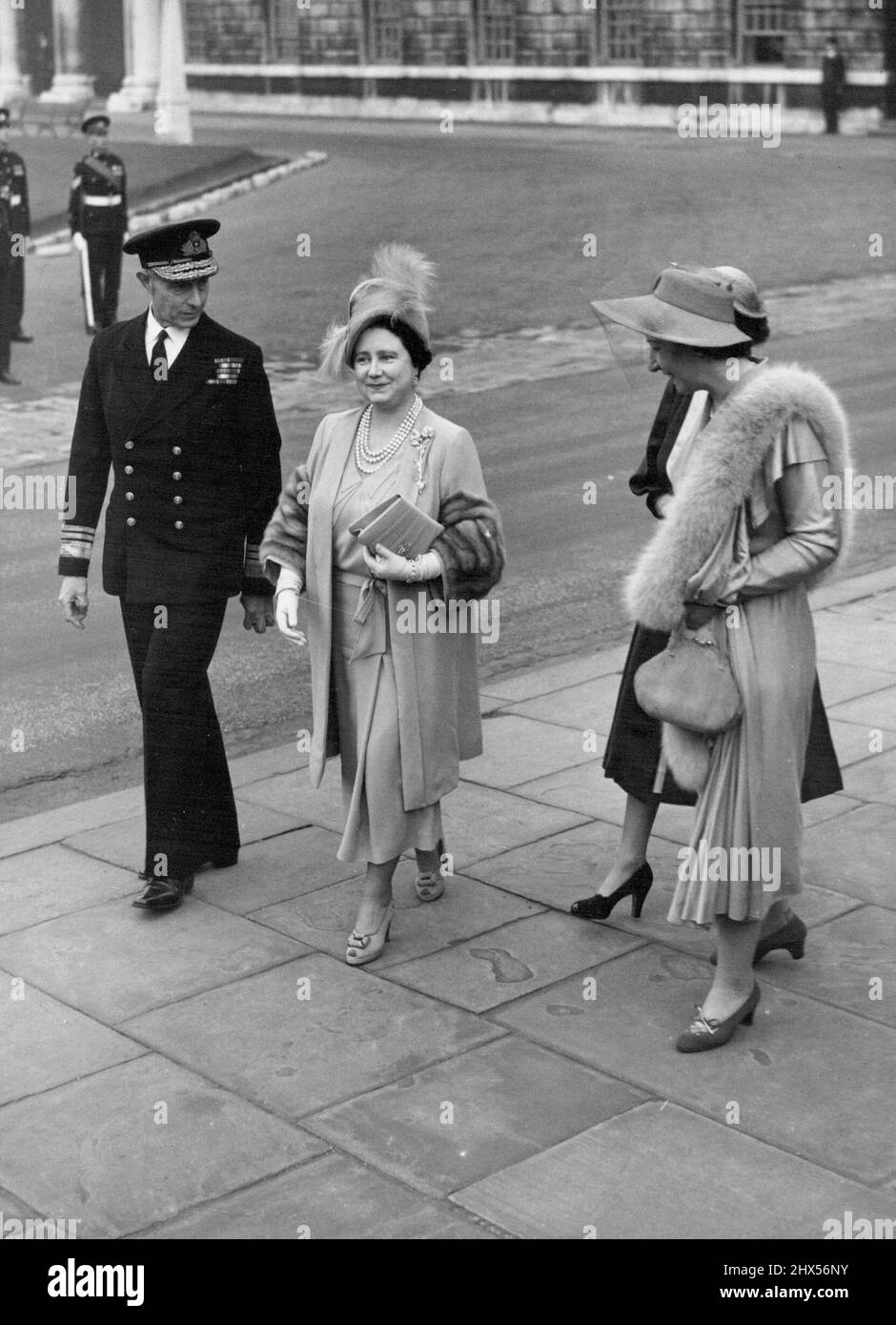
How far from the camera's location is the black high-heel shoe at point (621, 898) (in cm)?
533

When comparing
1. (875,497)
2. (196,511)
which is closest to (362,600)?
(196,511)

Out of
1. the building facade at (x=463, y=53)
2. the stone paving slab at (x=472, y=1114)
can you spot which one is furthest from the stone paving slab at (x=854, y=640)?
the building facade at (x=463, y=53)

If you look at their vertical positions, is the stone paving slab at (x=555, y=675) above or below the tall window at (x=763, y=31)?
below

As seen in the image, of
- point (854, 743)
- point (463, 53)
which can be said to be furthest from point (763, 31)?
point (854, 743)

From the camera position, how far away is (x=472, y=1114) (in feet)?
14.0

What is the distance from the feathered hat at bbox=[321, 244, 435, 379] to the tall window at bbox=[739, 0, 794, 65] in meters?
35.4

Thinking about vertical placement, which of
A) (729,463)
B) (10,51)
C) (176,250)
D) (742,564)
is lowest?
(742,564)

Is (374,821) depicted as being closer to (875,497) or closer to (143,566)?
(143,566)

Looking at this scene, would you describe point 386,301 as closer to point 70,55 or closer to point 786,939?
point 786,939

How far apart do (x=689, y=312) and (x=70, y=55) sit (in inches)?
1906

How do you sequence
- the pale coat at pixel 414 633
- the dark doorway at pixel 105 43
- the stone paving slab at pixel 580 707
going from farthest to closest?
the dark doorway at pixel 105 43
the stone paving slab at pixel 580 707
the pale coat at pixel 414 633

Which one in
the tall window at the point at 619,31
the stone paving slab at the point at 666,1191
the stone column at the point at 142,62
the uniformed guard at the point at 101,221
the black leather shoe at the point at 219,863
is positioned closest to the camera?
the stone paving slab at the point at 666,1191

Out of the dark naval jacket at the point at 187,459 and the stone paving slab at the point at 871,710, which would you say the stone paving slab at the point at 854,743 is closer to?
the stone paving slab at the point at 871,710

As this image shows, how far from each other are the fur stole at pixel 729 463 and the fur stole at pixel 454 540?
66 cm
